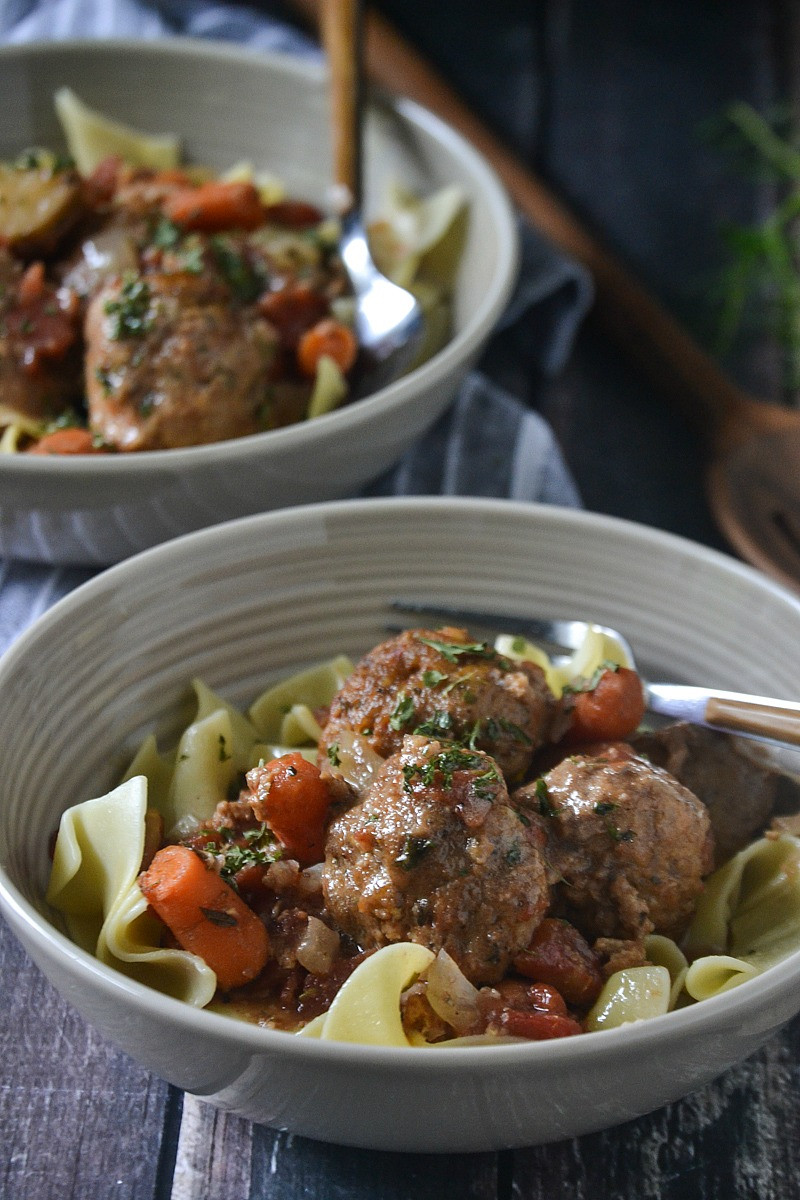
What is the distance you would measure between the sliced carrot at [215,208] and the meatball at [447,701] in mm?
3267

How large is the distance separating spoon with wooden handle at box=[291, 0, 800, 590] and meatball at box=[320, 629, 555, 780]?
8.05 feet

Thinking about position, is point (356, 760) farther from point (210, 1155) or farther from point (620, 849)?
point (210, 1155)

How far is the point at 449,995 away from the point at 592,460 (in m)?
4.62

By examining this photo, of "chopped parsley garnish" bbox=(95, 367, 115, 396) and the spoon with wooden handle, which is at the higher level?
"chopped parsley garnish" bbox=(95, 367, 115, 396)

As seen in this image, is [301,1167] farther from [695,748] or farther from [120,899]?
[695,748]

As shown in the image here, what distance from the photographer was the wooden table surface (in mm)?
3771

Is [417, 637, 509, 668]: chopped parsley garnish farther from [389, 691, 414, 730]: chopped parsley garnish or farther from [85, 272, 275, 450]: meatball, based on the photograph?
[85, 272, 275, 450]: meatball

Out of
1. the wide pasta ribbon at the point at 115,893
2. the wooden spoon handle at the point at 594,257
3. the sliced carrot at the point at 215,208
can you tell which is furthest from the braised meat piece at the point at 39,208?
the wide pasta ribbon at the point at 115,893

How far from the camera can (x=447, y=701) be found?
426 centimetres

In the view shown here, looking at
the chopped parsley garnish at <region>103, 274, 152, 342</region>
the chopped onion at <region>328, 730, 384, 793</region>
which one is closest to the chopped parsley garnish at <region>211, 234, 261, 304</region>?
the chopped parsley garnish at <region>103, 274, 152, 342</region>

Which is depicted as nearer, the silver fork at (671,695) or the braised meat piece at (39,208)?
the silver fork at (671,695)

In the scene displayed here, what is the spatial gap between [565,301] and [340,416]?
299 cm

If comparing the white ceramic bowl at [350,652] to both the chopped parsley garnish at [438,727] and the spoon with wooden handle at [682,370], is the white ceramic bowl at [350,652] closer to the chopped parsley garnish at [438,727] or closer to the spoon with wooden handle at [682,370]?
the chopped parsley garnish at [438,727]

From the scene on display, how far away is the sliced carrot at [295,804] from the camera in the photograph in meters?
4.03
